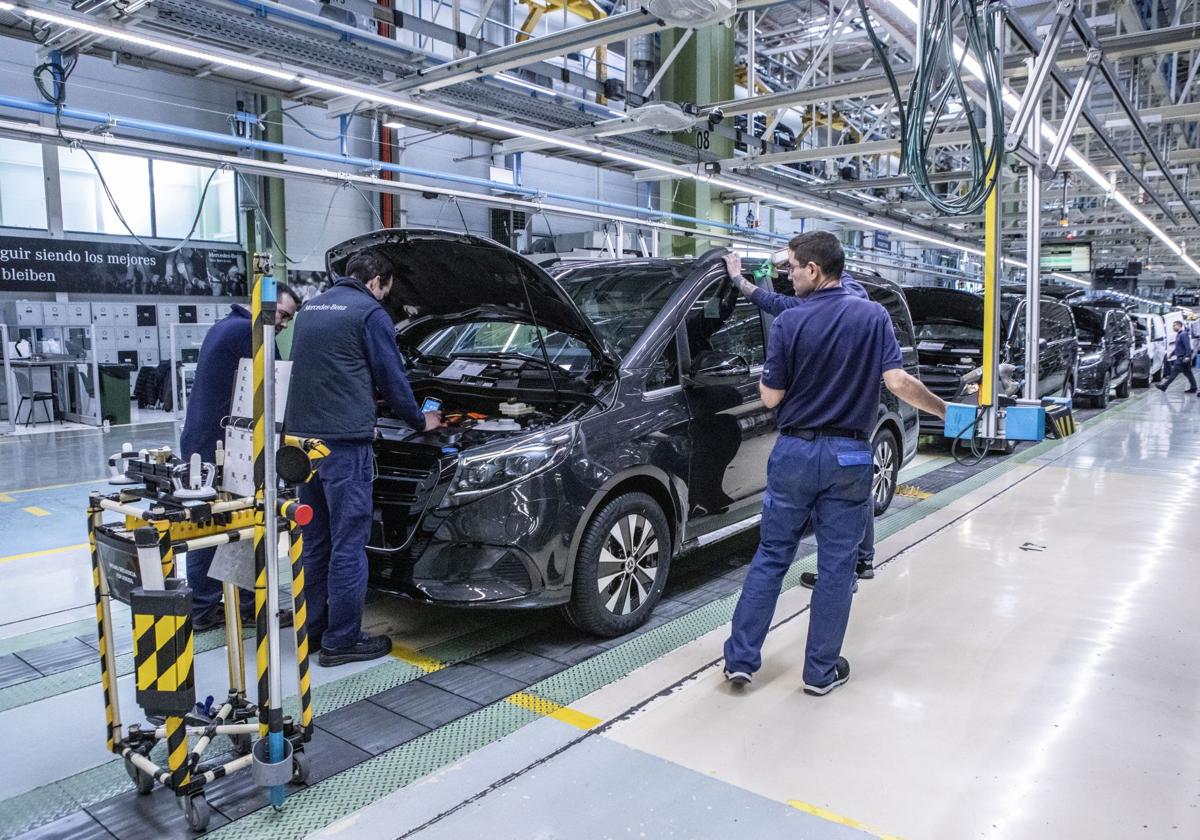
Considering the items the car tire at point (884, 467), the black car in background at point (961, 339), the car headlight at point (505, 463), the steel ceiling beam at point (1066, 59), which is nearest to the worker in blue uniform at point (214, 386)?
the car headlight at point (505, 463)

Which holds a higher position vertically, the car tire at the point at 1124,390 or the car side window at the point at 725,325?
the car side window at the point at 725,325

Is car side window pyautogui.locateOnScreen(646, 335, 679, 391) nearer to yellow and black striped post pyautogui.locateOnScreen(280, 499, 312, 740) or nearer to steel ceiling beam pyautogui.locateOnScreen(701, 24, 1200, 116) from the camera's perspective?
yellow and black striped post pyautogui.locateOnScreen(280, 499, 312, 740)

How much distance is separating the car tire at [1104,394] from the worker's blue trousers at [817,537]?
38.4ft

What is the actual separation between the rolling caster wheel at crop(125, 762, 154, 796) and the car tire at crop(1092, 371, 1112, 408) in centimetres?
1356

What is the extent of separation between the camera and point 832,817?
7.86 ft

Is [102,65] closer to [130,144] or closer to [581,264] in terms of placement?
[130,144]

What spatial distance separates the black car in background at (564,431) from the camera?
3.26 m

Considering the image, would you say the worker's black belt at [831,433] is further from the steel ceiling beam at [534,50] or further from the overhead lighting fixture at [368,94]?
the steel ceiling beam at [534,50]

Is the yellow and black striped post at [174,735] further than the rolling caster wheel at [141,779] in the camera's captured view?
No

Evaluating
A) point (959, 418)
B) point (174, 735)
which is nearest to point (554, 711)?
point (174, 735)

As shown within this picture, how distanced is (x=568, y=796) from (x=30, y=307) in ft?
44.2

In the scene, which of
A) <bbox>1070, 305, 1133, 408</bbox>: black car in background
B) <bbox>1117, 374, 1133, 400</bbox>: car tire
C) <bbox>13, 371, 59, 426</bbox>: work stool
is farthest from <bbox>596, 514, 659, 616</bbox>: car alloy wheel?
<bbox>1117, 374, 1133, 400</bbox>: car tire

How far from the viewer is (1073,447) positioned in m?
9.24

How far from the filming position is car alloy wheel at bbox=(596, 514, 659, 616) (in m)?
3.56
